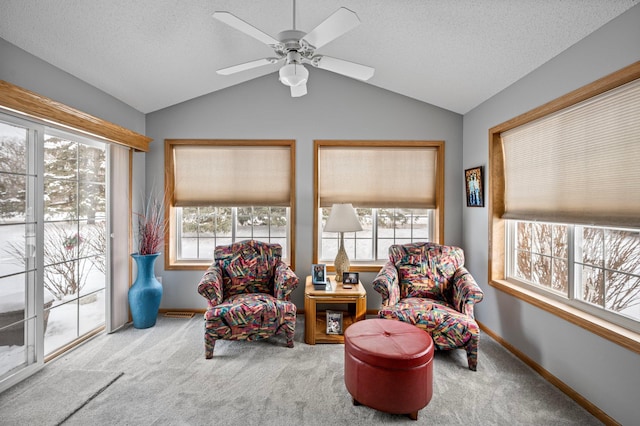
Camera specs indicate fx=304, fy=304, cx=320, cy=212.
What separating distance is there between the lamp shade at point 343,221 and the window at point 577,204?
1.42 metres

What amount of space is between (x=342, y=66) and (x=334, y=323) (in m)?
2.32

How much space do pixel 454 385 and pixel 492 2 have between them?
272 centimetres

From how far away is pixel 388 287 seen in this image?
9.20ft

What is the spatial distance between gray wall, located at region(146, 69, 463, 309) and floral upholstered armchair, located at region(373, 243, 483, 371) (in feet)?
2.66

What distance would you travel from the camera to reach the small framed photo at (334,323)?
303 centimetres

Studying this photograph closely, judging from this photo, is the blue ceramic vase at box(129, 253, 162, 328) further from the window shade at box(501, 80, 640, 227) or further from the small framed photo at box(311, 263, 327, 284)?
the window shade at box(501, 80, 640, 227)

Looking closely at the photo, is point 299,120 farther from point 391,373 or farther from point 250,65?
point 391,373

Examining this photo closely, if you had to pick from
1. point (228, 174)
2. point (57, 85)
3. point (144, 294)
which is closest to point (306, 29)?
point (228, 174)

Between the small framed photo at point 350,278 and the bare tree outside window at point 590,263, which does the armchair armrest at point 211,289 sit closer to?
the small framed photo at point 350,278

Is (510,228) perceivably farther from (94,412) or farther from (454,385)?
(94,412)

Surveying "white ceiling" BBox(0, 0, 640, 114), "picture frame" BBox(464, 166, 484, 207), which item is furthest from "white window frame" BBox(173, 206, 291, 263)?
"picture frame" BBox(464, 166, 484, 207)

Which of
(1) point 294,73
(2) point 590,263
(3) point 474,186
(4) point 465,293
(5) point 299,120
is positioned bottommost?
(4) point 465,293

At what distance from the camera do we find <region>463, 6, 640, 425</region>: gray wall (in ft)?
5.94

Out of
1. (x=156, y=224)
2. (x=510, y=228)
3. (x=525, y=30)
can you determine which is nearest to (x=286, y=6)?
(x=525, y=30)
